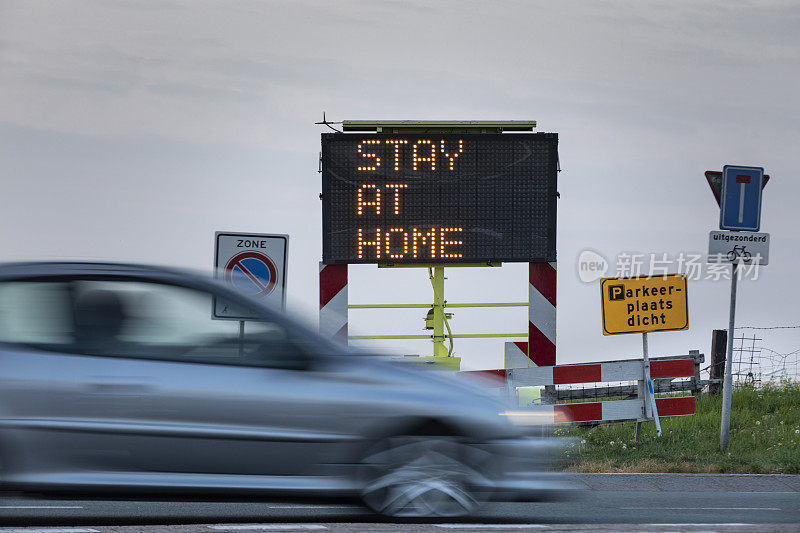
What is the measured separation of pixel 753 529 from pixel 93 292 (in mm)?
4015

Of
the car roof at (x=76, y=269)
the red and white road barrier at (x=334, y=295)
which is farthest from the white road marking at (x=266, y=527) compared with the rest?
the red and white road barrier at (x=334, y=295)

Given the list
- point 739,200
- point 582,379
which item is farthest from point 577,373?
point 739,200

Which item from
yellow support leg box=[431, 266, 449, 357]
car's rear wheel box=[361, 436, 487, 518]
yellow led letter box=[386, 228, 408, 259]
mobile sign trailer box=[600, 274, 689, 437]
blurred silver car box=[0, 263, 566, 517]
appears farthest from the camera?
yellow support leg box=[431, 266, 449, 357]

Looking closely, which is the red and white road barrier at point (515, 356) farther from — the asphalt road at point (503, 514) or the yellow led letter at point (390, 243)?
the asphalt road at point (503, 514)

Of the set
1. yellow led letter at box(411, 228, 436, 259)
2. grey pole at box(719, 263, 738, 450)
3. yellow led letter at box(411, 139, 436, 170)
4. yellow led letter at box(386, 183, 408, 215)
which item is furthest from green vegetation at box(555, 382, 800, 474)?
yellow led letter at box(411, 139, 436, 170)

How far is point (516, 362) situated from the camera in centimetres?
1555

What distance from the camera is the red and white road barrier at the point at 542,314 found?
16.3m

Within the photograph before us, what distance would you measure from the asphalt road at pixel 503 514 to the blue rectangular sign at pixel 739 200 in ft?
12.0

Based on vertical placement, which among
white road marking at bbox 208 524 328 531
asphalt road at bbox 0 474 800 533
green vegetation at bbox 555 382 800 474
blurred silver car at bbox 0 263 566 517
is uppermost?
blurred silver car at bbox 0 263 566 517

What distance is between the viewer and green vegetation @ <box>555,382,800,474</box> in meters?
13.0

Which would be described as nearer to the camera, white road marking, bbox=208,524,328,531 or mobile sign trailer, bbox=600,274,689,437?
white road marking, bbox=208,524,328,531

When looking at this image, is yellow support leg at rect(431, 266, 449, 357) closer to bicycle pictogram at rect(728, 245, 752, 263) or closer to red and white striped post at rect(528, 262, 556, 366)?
red and white striped post at rect(528, 262, 556, 366)

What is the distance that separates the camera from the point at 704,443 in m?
14.2

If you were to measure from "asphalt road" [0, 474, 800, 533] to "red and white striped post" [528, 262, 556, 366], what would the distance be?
4596 mm
